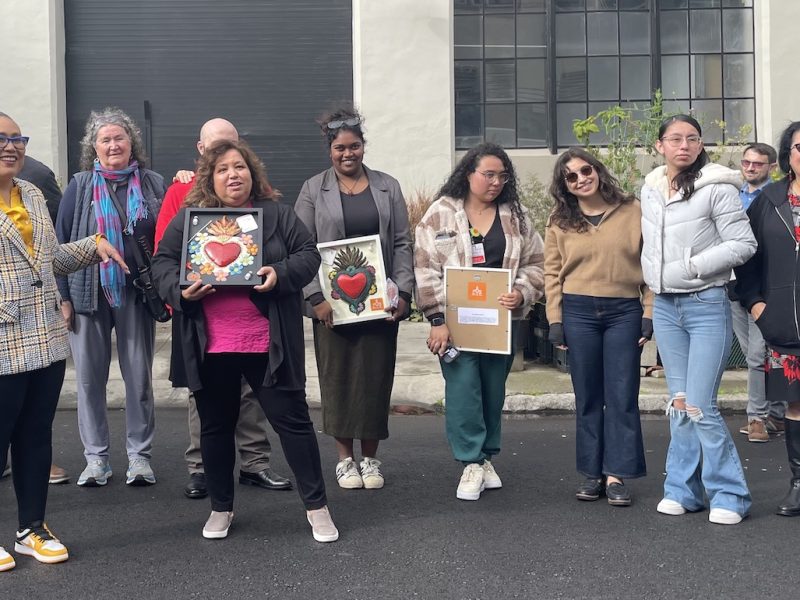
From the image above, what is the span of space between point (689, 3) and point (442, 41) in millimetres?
3778

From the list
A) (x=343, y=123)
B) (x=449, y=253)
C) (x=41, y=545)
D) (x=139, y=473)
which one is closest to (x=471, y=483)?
(x=449, y=253)

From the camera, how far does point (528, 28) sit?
49.0ft

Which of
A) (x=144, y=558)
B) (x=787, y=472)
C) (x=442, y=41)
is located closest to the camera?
(x=144, y=558)

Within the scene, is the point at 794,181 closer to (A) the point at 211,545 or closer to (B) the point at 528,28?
(A) the point at 211,545

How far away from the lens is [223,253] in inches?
197

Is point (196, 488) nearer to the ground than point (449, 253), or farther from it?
nearer to the ground

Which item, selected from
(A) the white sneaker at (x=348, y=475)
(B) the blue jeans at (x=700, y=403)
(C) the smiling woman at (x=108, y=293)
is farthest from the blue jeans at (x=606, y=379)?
(C) the smiling woman at (x=108, y=293)

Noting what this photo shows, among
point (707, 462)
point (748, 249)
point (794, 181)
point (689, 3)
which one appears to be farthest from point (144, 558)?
point (689, 3)

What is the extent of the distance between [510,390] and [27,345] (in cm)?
495

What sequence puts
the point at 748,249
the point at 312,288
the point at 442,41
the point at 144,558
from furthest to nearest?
the point at 442,41, the point at 312,288, the point at 748,249, the point at 144,558

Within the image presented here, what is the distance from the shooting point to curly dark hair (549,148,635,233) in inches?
229

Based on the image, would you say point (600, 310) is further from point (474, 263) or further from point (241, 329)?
point (241, 329)

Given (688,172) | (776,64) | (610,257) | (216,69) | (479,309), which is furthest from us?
(216,69)

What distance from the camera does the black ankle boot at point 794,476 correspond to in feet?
18.1
